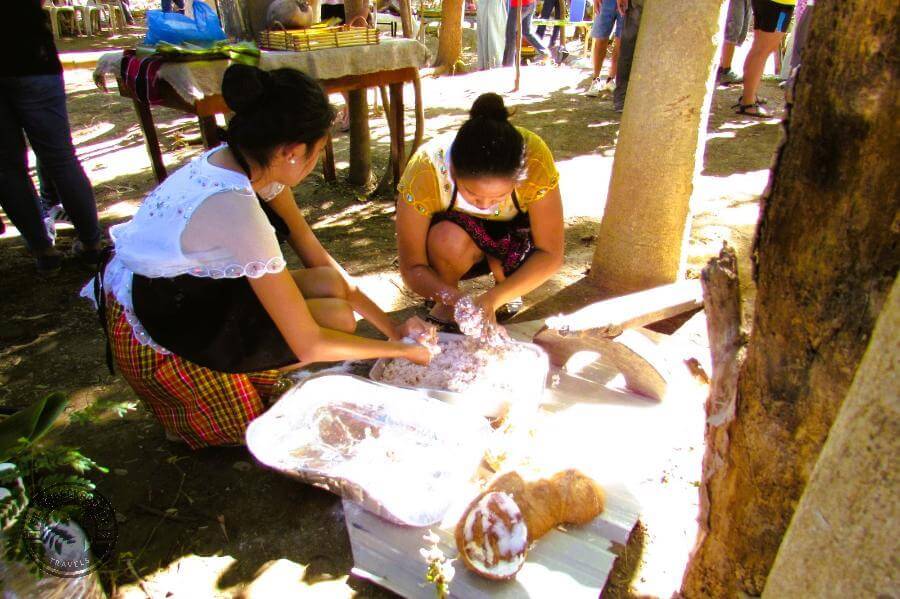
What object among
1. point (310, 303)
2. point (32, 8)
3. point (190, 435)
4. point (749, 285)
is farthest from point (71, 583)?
point (749, 285)

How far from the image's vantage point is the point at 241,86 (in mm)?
1610

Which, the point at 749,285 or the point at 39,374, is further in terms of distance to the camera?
the point at 749,285

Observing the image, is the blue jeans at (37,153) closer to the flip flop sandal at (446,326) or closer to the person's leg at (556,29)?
the flip flop sandal at (446,326)

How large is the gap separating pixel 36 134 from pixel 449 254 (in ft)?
7.11

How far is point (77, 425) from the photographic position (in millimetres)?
2305

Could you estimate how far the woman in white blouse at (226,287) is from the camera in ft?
5.61

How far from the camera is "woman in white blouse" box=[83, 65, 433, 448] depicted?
1711mm

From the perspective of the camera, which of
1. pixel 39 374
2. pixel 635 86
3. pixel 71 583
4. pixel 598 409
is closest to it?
pixel 71 583

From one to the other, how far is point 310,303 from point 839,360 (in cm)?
165

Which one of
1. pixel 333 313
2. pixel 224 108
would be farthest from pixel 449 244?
pixel 224 108

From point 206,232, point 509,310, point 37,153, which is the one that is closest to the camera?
point 206,232

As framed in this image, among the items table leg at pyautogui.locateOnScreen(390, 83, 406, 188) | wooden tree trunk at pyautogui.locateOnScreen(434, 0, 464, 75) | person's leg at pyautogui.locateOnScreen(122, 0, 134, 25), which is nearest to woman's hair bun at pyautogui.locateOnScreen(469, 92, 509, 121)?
table leg at pyautogui.locateOnScreen(390, 83, 406, 188)

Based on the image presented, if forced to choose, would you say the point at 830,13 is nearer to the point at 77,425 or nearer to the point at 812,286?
the point at 812,286

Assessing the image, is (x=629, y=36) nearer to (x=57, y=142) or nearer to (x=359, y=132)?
(x=359, y=132)
